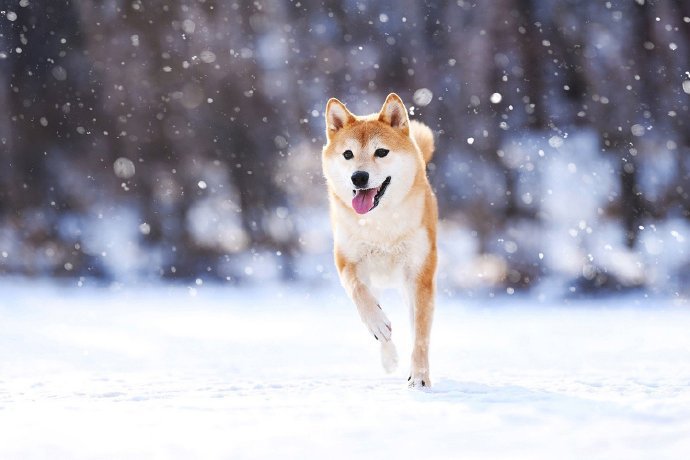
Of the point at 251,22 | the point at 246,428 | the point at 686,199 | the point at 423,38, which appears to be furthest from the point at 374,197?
the point at 251,22

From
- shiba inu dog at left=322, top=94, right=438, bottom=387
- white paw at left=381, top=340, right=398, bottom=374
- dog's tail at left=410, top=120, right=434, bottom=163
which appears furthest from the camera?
dog's tail at left=410, top=120, right=434, bottom=163

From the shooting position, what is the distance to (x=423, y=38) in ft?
29.9

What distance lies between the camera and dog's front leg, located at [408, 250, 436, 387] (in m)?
3.27

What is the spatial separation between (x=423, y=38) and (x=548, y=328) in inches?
175

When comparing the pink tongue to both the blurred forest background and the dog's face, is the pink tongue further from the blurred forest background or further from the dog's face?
the blurred forest background

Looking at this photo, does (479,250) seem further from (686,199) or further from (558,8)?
(558,8)

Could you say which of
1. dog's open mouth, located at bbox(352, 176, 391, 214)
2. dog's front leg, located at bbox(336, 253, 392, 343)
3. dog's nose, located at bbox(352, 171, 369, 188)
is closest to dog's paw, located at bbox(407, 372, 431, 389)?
dog's front leg, located at bbox(336, 253, 392, 343)

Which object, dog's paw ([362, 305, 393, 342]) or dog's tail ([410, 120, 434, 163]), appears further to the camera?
dog's tail ([410, 120, 434, 163])

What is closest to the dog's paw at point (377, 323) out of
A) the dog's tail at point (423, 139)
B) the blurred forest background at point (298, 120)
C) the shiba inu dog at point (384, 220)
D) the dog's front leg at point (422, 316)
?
the shiba inu dog at point (384, 220)

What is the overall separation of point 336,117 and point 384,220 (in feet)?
1.96

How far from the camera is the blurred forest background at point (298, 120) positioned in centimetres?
812

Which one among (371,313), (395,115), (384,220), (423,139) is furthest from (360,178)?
(423,139)

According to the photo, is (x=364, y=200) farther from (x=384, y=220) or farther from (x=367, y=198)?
(x=384, y=220)

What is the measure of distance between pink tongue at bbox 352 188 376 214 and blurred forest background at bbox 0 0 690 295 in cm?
470
